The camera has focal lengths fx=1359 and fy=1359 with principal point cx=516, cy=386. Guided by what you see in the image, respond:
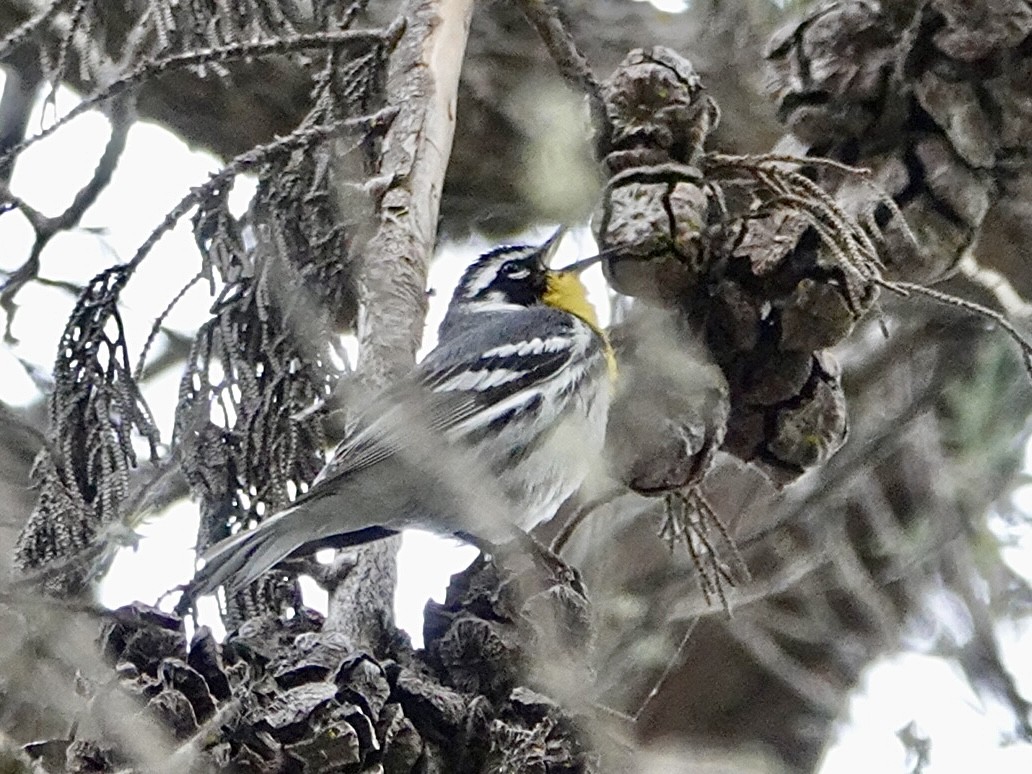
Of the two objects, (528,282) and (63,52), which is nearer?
(63,52)

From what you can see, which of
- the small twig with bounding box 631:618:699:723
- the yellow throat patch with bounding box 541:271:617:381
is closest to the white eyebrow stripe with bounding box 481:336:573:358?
the yellow throat patch with bounding box 541:271:617:381

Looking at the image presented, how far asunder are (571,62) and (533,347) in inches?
28.8

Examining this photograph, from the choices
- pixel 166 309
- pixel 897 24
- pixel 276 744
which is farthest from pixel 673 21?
pixel 276 744

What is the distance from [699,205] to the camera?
1.27m

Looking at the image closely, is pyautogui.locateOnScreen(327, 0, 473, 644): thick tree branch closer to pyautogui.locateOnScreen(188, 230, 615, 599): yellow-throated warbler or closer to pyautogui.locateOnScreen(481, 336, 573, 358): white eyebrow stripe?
pyautogui.locateOnScreen(188, 230, 615, 599): yellow-throated warbler

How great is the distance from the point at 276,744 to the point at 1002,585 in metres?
1.88

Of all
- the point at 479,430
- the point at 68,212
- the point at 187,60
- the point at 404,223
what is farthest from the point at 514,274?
the point at 187,60

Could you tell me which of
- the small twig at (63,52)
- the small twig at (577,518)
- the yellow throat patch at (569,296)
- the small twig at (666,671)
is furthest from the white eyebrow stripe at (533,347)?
the small twig at (63,52)

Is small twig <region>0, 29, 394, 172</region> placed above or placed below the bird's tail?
above

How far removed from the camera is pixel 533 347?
203 centimetres

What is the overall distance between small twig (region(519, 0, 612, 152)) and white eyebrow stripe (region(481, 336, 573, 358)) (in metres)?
0.66

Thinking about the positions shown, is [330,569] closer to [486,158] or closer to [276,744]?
[276,744]

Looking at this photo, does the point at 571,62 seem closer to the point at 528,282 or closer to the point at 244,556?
the point at 244,556

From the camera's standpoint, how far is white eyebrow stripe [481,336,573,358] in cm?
201
